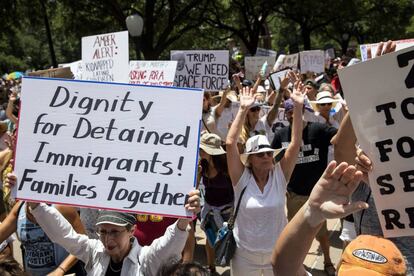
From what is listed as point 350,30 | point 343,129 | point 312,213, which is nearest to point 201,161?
point 343,129

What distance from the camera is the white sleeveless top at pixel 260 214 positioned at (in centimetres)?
366

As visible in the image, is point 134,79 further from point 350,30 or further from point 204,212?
point 350,30

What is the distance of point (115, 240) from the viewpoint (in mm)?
2836

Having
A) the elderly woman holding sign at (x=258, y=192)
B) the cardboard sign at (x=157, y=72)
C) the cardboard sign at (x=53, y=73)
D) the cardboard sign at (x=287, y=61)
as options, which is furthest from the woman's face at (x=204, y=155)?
the cardboard sign at (x=287, y=61)

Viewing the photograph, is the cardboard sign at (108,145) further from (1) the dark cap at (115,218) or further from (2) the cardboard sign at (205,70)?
(2) the cardboard sign at (205,70)

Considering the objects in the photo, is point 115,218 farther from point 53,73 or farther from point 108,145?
point 53,73

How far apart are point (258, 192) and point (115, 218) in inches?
49.4

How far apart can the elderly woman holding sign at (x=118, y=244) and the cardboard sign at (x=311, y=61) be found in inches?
405

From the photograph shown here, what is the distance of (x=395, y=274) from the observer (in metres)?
1.89

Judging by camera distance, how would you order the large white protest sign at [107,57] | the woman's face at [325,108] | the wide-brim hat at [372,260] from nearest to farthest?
the wide-brim hat at [372,260], the large white protest sign at [107,57], the woman's face at [325,108]

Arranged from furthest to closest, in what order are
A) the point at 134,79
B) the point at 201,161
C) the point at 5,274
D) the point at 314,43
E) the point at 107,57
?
the point at 314,43, the point at 134,79, the point at 107,57, the point at 201,161, the point at 5,274

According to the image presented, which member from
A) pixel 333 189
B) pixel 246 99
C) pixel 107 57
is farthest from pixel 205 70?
pixel 333 189

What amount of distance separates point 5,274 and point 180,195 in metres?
0.98

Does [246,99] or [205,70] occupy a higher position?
[205,70]
